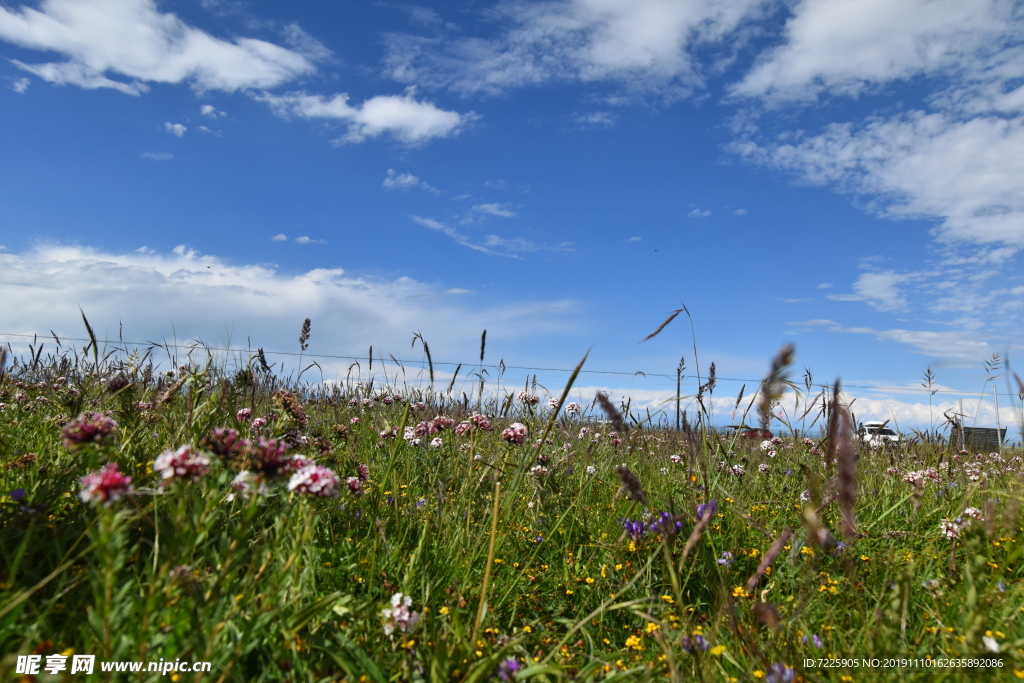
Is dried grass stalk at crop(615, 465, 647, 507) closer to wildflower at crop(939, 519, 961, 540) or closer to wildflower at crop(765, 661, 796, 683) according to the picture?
wildflower at crop(765, 661, 796, 683)

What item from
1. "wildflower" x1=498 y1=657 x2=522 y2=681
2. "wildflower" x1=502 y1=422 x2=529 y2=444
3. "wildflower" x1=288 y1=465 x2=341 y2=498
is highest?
"wildflower" x1=502 y1=422 x2=529 y2=444

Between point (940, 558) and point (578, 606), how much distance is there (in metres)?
1.88

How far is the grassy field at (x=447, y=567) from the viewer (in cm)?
157

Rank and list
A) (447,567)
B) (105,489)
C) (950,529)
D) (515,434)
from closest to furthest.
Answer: (105,489)
(447,567)
(950,529)
(515,434)

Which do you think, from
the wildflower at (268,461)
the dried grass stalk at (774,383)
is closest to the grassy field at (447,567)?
the wildflower at (268,461)

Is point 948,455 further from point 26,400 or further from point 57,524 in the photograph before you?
point 26,400

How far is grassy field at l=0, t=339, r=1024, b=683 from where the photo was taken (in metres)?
1.57

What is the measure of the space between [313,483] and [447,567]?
1.14 meters

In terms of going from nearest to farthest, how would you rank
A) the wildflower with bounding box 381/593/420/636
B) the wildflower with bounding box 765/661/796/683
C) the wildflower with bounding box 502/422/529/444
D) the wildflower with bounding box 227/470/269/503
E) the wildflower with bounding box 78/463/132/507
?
the wildflower with bounding box 78/463/132/507 → the wildflower with bounding box 227/470/269/503 → the wildflower with bounding box 765/661/796/683 → the wildflower with bounding box 381/593/420/636 → the wildflower with bounding box 502/422/529/444

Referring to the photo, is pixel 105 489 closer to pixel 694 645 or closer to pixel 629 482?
pixel 629 482

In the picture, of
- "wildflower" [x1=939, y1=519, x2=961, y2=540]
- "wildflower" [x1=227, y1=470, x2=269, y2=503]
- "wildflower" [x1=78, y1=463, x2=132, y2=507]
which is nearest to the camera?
"wildflower" [x1=78, y1=463, x2=132, y2=507]

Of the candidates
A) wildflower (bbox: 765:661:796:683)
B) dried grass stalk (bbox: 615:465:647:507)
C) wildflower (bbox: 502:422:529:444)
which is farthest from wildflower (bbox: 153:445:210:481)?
wildflower (bbox: 502:422:529:444)

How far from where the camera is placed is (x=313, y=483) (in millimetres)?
1604

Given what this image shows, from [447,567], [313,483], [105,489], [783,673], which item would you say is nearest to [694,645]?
[783,673]
